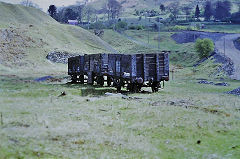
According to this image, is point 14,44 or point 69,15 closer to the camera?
point 14,44

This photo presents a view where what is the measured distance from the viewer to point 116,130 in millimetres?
11719

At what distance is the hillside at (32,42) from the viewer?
166 ft

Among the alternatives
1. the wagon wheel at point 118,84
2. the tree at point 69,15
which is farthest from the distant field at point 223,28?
the wagon wheel at point 118,84

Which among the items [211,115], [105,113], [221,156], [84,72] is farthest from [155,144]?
[84,72]

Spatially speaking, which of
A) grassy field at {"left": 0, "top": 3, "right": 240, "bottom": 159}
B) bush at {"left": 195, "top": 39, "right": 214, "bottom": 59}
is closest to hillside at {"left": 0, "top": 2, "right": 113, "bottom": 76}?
bush at {"left": 195, "top": 39, "right": 214, "bottom": 59}

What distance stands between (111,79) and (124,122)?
13.2 metres

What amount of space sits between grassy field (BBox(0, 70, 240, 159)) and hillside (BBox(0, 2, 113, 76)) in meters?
27.9

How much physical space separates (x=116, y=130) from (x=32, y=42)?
5747 cm

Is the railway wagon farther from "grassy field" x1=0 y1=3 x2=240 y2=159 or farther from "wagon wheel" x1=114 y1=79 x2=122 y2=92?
"grassy field" x1=0 y1=3 x2=240 y2=159

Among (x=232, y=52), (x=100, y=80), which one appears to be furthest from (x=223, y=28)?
(x=100, y=80)

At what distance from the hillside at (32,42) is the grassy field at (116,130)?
91.7 feet

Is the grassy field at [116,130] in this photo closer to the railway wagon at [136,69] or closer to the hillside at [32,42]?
the railway wagon at [136,69]

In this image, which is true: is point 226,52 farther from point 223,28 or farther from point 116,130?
point 116,130

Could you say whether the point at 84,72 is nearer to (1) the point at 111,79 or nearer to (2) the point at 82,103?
(1) the point at 111,79
